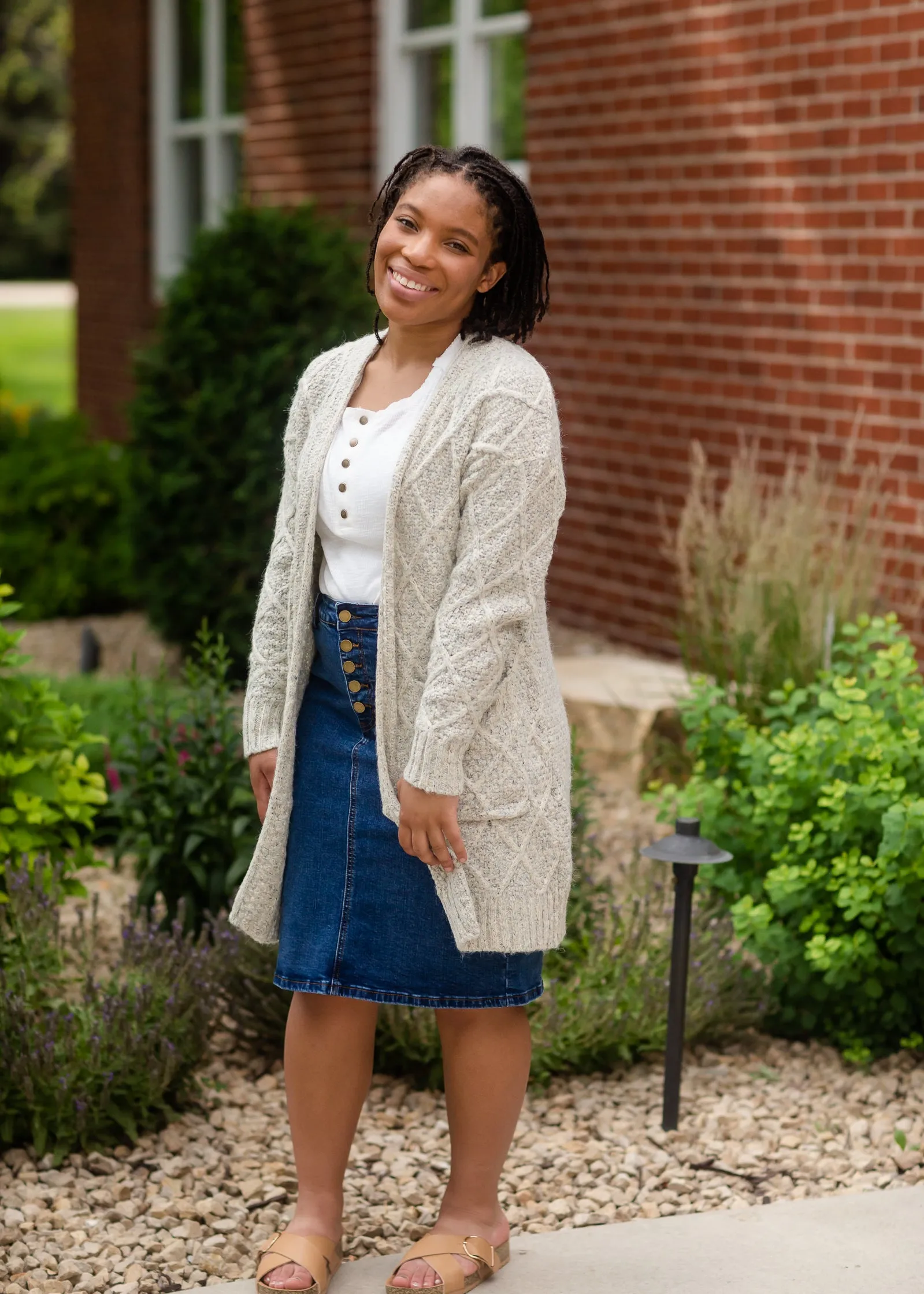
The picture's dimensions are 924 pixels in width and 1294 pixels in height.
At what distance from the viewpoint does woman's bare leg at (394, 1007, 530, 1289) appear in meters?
2.57

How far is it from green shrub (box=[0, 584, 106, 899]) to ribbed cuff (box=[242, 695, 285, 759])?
97cm

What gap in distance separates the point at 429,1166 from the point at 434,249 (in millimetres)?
1721

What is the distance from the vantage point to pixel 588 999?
3.55 meters

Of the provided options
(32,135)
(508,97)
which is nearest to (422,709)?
(508,97)

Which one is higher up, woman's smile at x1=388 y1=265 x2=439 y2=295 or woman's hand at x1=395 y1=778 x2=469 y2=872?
woman's smile at x1=388 y1=265 x2=439 y2=295

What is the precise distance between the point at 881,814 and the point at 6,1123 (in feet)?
5.91

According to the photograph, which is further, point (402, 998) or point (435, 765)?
point (402, 998)

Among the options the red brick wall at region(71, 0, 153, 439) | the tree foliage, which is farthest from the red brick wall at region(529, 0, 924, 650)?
the tree foliage

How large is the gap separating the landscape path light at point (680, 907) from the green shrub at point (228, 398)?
341 centimetres

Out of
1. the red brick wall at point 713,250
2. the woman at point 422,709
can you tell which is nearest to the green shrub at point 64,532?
the red brick wall at point 713,250

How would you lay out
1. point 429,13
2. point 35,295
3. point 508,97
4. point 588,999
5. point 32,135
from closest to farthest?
point 588,999, point 508,97, point 429,13, point 32,135, point 35,295

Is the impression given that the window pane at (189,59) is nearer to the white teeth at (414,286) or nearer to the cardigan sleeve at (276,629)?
the cardigan sleeve at (276,629)

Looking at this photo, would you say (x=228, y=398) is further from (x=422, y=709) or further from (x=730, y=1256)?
(x=730, y=1256)

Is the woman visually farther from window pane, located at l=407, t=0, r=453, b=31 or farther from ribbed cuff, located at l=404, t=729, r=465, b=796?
window pane, located at l=407, t=0, r=453, b=31
